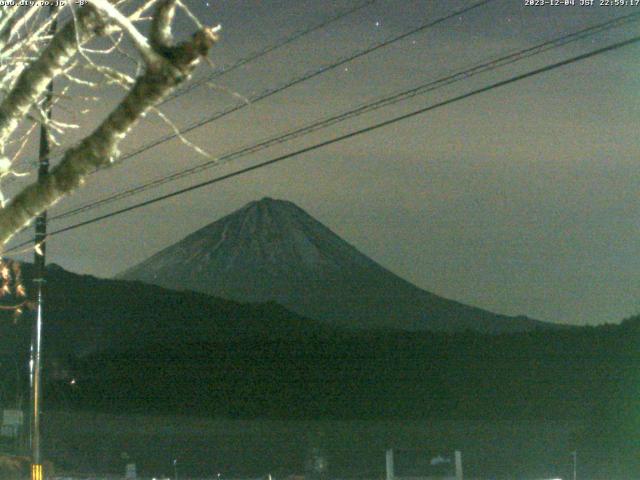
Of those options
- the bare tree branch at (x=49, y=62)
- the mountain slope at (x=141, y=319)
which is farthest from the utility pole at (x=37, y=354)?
the mountain slope at (x=141, y=319)

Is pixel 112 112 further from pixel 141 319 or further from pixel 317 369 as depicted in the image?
pixel 141 319

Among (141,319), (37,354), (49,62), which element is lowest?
(37,354)

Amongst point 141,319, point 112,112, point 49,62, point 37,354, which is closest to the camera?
point 112,112

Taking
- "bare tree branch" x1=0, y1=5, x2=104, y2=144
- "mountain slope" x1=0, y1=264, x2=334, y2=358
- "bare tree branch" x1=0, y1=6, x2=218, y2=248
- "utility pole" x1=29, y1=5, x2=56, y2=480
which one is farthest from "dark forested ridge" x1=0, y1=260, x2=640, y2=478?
"bare tree branch" x1=0, y1=6, x2=218, y2=248

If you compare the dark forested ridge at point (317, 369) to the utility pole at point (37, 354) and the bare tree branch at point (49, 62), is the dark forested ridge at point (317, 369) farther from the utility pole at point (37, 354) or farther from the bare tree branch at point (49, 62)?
the bare tree branch at point (49, 62)

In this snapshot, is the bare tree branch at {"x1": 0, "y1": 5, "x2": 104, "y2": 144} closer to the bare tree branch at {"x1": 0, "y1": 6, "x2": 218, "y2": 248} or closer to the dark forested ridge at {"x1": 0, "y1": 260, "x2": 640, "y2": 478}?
the bare tree branch at {"x1": 0, "y1": 6, "x2": 218, "y2": 248}

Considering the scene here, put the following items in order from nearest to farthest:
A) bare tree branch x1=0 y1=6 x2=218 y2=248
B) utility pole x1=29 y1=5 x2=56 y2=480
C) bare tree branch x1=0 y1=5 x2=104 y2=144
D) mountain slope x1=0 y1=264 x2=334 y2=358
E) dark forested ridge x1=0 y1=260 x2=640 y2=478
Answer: bare tree branch x1=0 y1=6 x2=218 y2=248
bare tree branch x1=0 y1=5 x2=104 y2=144
utility pole x1=29 y1=5 x2=56 y2=480
dark forested ridge x1=0 y1=260 x2=640 y2=478
mountain slope x1=0 y1=264 x2=334 y2=358

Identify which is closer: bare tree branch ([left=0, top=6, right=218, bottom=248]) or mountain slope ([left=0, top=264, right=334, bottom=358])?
bare tree branch ([left=0, top=6, right=218, bottom=248])

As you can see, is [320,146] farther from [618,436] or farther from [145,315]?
[145,315]

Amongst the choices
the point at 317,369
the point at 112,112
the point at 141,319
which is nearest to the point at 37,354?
the point at 112,112

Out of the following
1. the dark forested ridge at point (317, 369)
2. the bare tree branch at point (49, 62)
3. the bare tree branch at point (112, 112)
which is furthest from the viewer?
the dark forested ridge at point (317, 369)

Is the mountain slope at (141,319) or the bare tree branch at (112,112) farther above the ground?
the mountain slope at (141,319)
